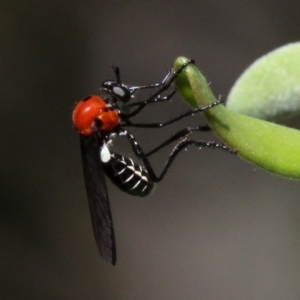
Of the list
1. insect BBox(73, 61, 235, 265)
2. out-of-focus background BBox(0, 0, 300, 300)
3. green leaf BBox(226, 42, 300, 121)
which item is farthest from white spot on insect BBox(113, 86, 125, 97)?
out-of-focus background BBox(0, 0, 300, 300)

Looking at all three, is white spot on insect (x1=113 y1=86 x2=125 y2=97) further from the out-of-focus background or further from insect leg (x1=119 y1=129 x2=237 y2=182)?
the out-of-focus background

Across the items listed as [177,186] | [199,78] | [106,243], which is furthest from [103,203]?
[177,186]

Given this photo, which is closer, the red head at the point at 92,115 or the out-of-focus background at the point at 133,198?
the red head at the point at 92,115

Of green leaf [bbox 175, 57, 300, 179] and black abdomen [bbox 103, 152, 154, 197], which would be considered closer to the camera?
green leaf [bbox 175, 57, 300, 179]

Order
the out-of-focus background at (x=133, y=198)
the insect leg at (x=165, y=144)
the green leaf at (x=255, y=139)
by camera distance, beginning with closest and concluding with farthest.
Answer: the green leaf at (x=255, y=139), the insect leg at (x=165, y=144), the out-of-focus background at (x=133, y=198)

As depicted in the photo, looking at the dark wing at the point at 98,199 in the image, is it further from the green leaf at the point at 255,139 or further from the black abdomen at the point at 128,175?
the green leaf at the point at 255,139

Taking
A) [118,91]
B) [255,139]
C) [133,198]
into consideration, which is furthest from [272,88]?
[133,198]

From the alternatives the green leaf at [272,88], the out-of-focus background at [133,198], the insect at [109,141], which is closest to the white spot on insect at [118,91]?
the insect at [109,141]
